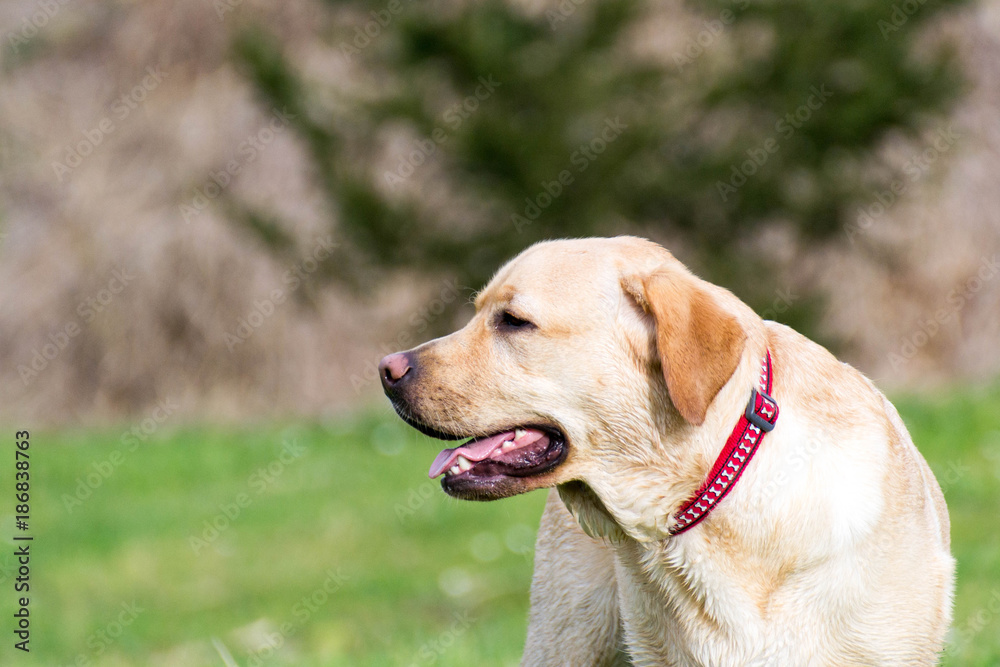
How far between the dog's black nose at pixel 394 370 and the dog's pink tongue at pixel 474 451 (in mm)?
259

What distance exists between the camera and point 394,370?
3299 millimetres

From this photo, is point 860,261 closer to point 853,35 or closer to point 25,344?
point 853,35

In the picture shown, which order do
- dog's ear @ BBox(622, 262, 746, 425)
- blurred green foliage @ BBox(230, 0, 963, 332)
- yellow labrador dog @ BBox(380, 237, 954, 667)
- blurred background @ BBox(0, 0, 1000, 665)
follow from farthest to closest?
blurred green foliage @ BBox(230, 0, 963, 332)
blurred background @ BBox(0, 0, 1000, 665)
yellow labrador dog @ BBox(380, 237, 954, 667)
dog's ear @ BBox(622, 262, 746, 425)

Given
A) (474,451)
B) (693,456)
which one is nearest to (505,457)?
(474,451)

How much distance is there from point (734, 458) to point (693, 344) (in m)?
0.35

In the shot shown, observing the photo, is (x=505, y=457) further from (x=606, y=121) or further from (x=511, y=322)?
(x=606, y=121)

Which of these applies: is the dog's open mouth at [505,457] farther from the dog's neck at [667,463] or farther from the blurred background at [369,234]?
the blurred background at [369,234]

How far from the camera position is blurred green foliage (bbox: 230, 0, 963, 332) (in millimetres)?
12305

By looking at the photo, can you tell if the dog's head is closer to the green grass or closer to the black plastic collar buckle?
the black plastic collar buckle

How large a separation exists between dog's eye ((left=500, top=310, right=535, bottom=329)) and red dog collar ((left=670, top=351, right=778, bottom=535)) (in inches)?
26.0

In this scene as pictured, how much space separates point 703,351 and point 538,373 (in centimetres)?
49

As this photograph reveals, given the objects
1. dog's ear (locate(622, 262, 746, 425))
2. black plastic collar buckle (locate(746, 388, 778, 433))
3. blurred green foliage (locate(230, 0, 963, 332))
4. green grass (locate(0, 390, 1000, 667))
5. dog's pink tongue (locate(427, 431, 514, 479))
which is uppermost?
dog's ear (locate(622, 262, 746, 425))

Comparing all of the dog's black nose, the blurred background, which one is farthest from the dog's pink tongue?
the blurred background

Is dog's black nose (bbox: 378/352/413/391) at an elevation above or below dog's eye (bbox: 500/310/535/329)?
below
